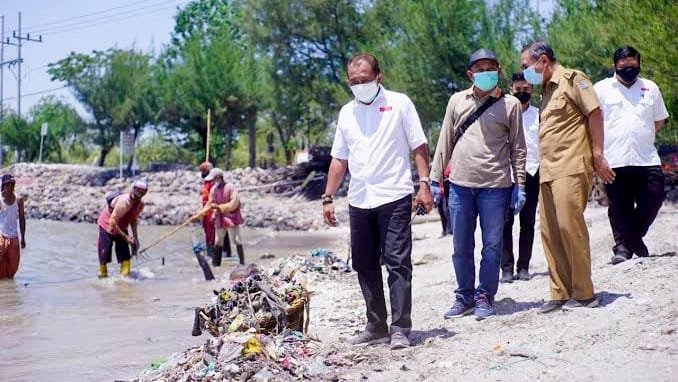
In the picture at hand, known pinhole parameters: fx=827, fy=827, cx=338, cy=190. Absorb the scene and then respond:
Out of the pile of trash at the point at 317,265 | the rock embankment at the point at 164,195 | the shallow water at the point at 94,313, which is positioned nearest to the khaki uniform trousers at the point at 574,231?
the shallow water at the point at 94,313

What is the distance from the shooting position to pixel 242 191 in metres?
35.6

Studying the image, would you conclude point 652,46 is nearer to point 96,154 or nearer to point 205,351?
point 205,351

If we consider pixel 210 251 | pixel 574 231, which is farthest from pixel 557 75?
pixel 210 251

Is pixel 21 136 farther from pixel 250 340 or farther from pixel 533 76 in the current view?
pixel 250 340

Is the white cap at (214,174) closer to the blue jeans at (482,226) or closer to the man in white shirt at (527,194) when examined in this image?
the man in white shirt at (527,194)

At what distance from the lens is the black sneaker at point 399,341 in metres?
5.39

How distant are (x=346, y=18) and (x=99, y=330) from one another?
2937 cm

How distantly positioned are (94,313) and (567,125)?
6183 mm

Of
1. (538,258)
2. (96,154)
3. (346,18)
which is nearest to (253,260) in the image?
(538,258)

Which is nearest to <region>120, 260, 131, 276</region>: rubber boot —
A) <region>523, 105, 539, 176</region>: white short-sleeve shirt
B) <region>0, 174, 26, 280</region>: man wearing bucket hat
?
<region>0, 174, 26, 280</region>: man wearing bucket hat

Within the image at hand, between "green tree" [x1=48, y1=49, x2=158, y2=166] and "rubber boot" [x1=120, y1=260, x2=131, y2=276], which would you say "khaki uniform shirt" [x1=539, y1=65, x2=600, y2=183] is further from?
"green tree" [x1=48, y1=49, x2=158, y2=166]

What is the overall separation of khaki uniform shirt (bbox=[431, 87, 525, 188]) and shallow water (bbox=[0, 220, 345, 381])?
110 inches

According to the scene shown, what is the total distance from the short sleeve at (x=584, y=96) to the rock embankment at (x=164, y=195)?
776 inches

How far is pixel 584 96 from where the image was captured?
5.70 m
